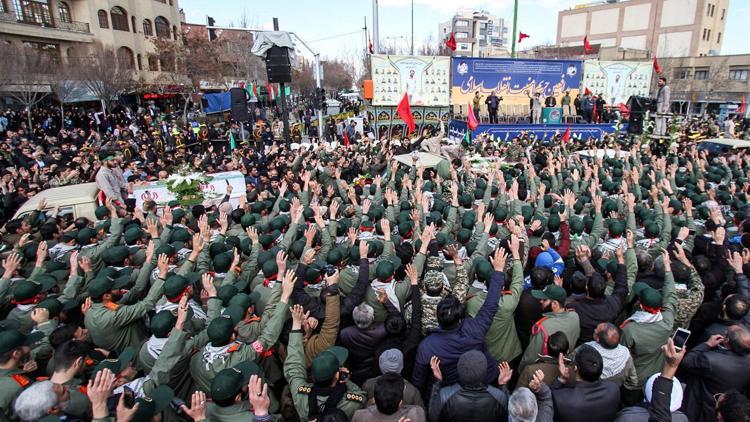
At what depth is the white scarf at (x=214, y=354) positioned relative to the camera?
3072 mm

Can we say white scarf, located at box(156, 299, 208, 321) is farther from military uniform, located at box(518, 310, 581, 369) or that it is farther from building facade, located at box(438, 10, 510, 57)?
building facade, located at box(438, 10, 510, 57)

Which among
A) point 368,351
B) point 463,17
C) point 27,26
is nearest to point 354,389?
point 368,351

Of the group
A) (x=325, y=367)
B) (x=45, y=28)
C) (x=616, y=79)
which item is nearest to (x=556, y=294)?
(x=325, y=367)

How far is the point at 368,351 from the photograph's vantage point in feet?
11.7

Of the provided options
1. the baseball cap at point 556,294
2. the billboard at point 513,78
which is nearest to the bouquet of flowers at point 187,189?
the baseball cap at point 556,294

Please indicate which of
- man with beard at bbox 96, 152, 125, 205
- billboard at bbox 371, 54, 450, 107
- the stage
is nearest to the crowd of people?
man with beard at bbox 96, 152, 125, 205

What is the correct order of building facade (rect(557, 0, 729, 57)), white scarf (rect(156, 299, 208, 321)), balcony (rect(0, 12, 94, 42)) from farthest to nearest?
building facade (rect(557, 0, 729, 57)), balcony (rect(0, 12, 94, 42)), white scarf (rect(156, 299, 208, 321))

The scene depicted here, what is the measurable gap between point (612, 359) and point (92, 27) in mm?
39038

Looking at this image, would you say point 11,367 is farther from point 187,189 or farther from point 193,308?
point 187,189

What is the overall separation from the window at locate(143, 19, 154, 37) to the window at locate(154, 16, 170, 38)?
21.9 inches

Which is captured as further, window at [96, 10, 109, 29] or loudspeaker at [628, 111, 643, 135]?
window at [96, 10, 109, 29]

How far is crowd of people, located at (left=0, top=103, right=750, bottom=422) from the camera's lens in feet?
8.58

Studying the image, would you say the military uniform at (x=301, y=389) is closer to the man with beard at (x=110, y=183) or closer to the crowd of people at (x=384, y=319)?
the crowd of people at (x=384, y=319)

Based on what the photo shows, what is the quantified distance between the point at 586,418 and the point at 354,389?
151 cm
